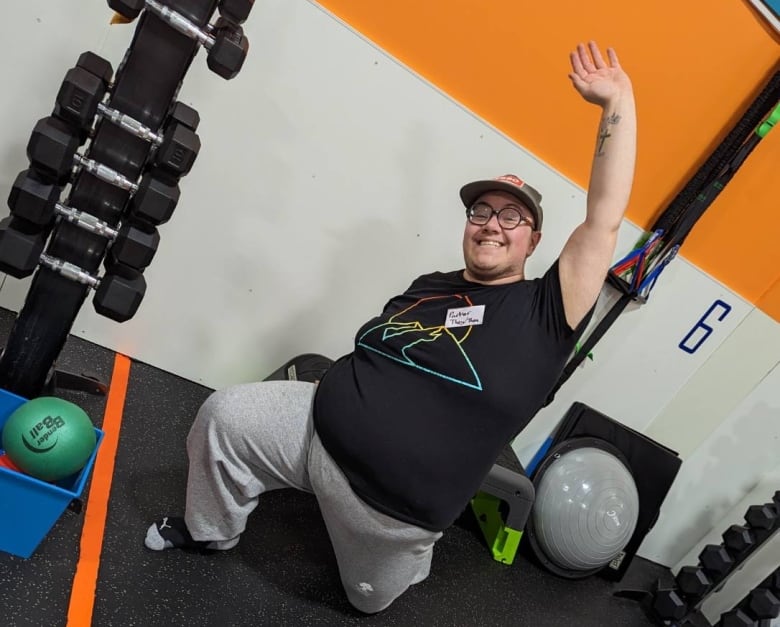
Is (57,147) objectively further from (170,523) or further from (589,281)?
(589,281)

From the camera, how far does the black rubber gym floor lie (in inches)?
55.4

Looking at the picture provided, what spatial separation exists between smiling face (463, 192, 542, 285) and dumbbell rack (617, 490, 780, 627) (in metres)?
1.41

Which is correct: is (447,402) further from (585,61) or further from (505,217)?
(585,61)

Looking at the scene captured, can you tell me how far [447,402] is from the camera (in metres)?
1.43

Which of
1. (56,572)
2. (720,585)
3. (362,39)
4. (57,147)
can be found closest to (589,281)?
(362,39)

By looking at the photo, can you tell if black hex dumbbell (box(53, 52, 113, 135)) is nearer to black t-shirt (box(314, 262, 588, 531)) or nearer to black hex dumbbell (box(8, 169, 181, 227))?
black hex dumbbell (box(8, 169, 181, 227))

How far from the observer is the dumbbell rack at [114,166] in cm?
135

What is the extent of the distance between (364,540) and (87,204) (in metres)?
1.04

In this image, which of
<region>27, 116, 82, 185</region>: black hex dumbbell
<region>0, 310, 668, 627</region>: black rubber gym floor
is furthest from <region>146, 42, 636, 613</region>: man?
<region>27, 116, 82, 185</region>: black hex dumbbell

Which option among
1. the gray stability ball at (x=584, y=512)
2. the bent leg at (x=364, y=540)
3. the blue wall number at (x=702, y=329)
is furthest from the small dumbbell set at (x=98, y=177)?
the blue wall number at (x=702, y=329)

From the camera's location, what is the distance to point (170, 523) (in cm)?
160

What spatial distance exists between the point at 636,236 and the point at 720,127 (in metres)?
0.47

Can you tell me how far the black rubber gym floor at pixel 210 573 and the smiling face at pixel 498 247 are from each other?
3.21 ft

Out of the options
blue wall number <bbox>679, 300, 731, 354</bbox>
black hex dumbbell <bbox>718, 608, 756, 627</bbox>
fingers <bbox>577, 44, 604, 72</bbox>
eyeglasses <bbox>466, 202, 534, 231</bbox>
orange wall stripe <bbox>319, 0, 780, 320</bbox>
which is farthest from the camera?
blue wall number <bbox>679, 300, 731, 354</bbox>
